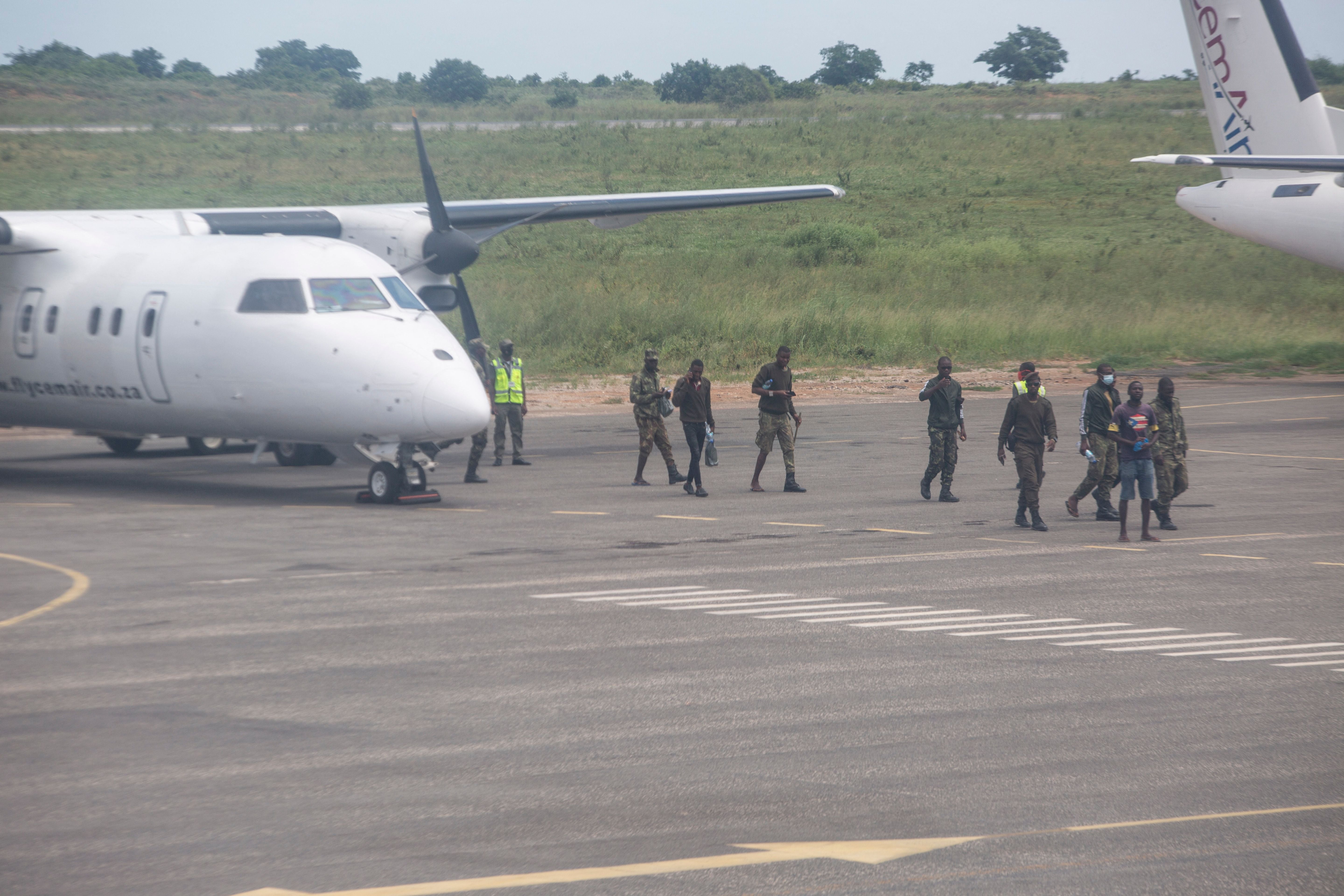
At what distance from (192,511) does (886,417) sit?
1489 centimetres

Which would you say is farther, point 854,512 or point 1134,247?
point 1134,247

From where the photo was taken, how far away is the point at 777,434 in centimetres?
1911

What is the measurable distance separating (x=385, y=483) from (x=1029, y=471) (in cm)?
778

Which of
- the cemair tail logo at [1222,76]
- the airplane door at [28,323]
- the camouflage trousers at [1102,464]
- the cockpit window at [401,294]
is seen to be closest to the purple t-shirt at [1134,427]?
the camouflage trousers at [1102,464]

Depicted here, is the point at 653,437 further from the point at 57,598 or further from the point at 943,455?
the point at 57,598

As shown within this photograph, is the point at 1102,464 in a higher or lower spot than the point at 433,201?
lower

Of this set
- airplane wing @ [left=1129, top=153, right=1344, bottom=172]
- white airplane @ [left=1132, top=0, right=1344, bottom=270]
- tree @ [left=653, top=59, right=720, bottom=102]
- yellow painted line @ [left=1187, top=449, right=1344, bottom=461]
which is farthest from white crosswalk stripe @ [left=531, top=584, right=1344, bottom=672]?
tree @ [left=653, top=59, right=720, bottom=102]

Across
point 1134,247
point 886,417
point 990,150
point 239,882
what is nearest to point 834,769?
point 239,882

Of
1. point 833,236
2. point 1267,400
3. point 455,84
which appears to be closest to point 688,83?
point 455,84

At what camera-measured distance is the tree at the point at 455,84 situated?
11262 cm

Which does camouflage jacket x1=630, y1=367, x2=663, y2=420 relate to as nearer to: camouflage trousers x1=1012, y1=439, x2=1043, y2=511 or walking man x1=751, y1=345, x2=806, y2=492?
walking man x1=751, y1=345, x2=806, y2=492

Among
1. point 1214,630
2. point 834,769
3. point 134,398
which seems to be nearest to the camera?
point 834,769

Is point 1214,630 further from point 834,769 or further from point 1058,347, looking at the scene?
point 1058,347

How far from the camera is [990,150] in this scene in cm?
7350
